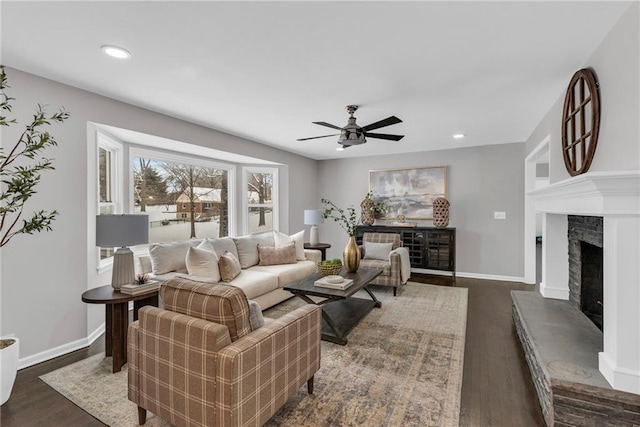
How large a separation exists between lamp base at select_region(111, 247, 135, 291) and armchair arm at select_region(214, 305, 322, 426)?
1652 millimetres

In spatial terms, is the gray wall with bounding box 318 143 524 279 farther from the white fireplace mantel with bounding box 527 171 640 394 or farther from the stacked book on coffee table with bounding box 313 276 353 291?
the white fireplace mantel with bounding box 527 171 640 394

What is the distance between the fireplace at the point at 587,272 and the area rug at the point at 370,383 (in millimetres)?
1086

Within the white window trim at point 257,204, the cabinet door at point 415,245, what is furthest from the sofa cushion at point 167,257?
the cabinet door at point 415,245

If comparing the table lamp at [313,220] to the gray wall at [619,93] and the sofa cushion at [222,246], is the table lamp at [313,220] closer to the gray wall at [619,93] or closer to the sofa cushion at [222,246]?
the sofa cushion at [222,246]

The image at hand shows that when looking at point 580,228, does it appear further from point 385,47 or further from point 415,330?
point 385,47

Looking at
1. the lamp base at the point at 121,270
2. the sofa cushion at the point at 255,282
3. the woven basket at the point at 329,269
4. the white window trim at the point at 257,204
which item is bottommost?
the sofa cushion at the point at 255,282

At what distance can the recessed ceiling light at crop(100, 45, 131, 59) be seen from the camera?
81.9 inches

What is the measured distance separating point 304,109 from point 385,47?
1.47 meters

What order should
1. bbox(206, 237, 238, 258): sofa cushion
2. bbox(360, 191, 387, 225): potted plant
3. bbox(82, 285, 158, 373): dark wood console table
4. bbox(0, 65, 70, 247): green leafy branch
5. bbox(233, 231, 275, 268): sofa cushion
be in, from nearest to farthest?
1. bbox(0, 65, 70, 247): green leafy branch
2. bbox(82, 285, 158, 373): dark wood console table
3. bbox(206, 237, 238, 258): sofa cushion
4. bbox(233, 231, 275, 268): sofa cushion
5. bbox(360, 191, 387, 225): potted plant

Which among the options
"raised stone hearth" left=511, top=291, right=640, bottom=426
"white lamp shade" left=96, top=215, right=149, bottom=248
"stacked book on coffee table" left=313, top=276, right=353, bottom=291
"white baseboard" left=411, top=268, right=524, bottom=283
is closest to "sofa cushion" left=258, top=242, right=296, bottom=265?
"stacked book on coffee table" left=313, top=276, right=353, bottom=291

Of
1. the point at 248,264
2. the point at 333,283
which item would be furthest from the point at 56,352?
the point at 333,283

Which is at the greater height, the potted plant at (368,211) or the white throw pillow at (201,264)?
the potted plant at (368,211)

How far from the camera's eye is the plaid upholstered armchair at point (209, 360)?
1.46 metres

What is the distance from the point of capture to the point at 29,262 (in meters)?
2.48
